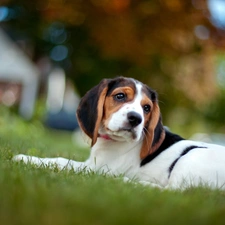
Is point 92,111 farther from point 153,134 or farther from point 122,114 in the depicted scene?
point 153,134

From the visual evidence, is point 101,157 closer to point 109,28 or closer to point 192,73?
point 109,28

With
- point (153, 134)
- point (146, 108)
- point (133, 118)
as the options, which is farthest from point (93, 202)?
point (146, 108)

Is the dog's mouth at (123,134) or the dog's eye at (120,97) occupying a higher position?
the dog's eye at (120,97)

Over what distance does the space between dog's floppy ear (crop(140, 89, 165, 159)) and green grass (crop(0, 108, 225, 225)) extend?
1.28 m

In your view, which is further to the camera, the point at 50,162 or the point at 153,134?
the point at 50,162

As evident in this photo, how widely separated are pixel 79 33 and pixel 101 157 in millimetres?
24498

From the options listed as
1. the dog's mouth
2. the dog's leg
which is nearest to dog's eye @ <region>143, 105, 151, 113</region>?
the dog's mouth

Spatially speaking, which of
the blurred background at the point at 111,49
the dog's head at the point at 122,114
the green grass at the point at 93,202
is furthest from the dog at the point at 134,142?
the blurred background at the point at 111,49

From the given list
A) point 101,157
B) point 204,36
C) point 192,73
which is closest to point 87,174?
point 101,157

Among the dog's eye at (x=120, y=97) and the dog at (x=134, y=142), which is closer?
the dog at (x=134, y=142)

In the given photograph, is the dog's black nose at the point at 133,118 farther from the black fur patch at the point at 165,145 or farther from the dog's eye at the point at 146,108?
the black fur patch at the point at 165,145

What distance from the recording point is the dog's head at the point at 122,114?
6551mm

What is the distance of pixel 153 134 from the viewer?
6797 millimetres

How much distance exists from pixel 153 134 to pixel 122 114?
1.79ft
